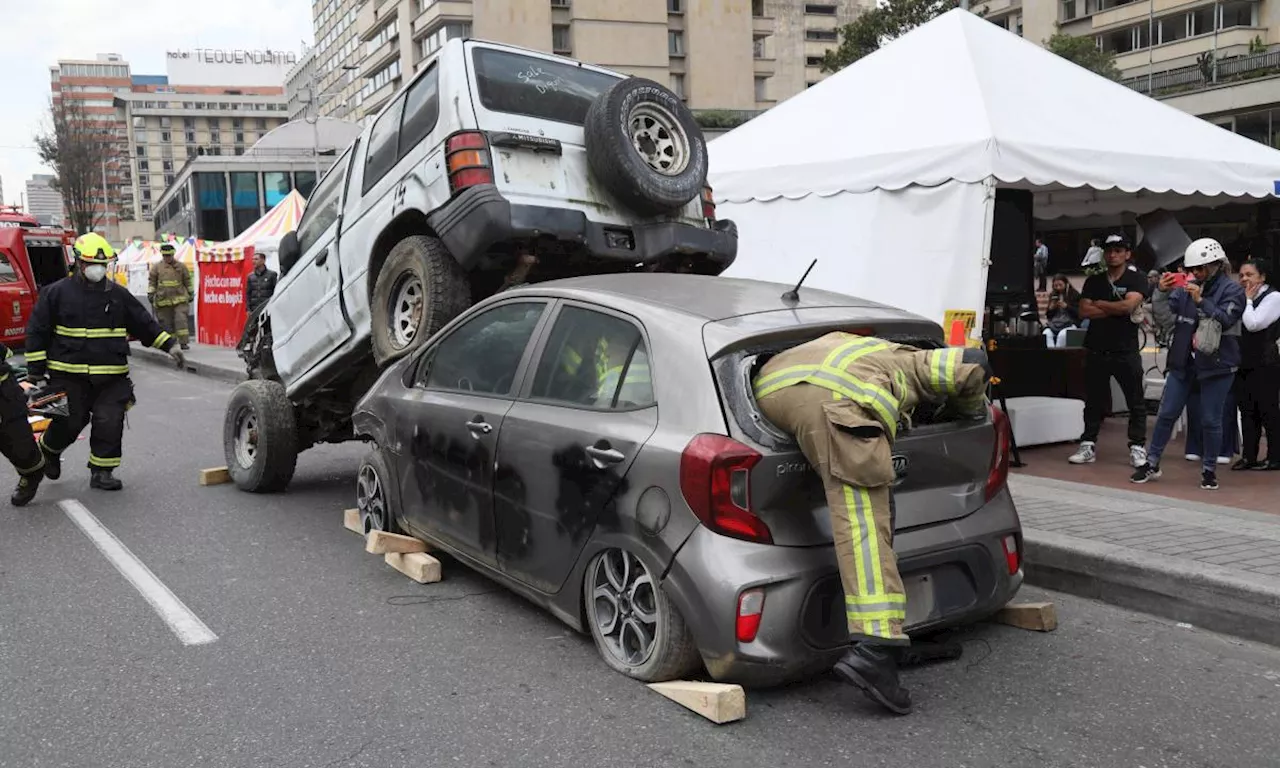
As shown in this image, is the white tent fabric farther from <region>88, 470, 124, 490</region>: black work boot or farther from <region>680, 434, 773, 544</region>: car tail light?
<region>88, 470, 124, 490</region>: black work boot

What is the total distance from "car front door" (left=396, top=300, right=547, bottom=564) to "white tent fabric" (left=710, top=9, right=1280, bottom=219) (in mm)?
4186

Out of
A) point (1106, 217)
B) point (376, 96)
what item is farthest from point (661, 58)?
point (1106, 217)

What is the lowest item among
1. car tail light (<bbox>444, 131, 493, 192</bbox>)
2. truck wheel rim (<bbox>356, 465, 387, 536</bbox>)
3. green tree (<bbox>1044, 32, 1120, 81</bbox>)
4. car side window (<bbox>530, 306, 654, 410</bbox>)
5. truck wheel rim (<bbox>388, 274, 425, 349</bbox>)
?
truck wheel rim (<bbox>356, 465, 387, 536</bbox>)

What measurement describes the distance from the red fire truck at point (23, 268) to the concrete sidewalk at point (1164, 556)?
14.4 meters

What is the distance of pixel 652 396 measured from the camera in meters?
3.77

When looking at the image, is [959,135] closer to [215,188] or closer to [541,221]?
[541,221]

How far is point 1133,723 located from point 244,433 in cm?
627

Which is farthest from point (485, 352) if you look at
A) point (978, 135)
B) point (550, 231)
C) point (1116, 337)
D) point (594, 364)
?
point (1116, 337)

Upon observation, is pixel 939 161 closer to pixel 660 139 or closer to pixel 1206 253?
pixel 1206 253

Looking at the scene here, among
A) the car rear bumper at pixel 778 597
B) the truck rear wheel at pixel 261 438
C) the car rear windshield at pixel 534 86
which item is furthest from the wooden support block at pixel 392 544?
the car rear windshield at pixel 534 86

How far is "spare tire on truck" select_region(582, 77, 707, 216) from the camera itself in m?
5.89

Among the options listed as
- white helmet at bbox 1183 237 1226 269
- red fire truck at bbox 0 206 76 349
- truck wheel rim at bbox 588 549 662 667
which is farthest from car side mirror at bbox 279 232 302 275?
red fire truck at bbox 0 206 76 349

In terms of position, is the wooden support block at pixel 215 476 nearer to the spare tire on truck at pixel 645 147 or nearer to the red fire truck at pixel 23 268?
the spare tire on truck at pixel 645 147

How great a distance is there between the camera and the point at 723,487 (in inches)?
134
